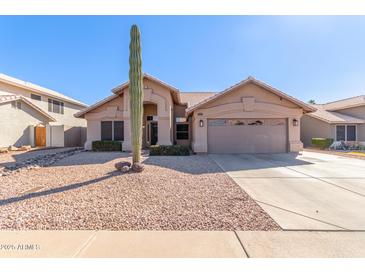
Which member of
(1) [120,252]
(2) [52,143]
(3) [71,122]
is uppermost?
(3) [71,122]

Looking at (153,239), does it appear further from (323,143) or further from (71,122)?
(71,122)

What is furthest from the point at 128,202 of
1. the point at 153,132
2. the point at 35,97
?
the point at 35,97

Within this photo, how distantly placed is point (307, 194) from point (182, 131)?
13078mm

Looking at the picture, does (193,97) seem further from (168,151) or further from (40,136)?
(40,136)

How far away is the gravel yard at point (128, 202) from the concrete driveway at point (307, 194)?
51cm

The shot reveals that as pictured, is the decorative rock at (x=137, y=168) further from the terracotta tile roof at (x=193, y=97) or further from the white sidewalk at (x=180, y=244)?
the terracotta tile roof at (x=193, y=97)

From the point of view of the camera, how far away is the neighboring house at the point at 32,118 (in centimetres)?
1574

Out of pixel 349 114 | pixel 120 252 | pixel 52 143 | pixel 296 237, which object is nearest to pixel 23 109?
pixel 52 143

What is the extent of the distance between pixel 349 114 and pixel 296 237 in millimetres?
23789

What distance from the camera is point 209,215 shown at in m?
4.17

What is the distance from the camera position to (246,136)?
44.3ft

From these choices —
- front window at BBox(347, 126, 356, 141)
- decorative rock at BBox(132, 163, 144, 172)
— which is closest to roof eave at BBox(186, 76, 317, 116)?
decorative rock at BBox(132, 163, 144, 172)

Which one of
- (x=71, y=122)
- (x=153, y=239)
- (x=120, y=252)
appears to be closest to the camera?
(x=120, y=252)

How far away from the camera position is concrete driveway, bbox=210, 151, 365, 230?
3970mm
